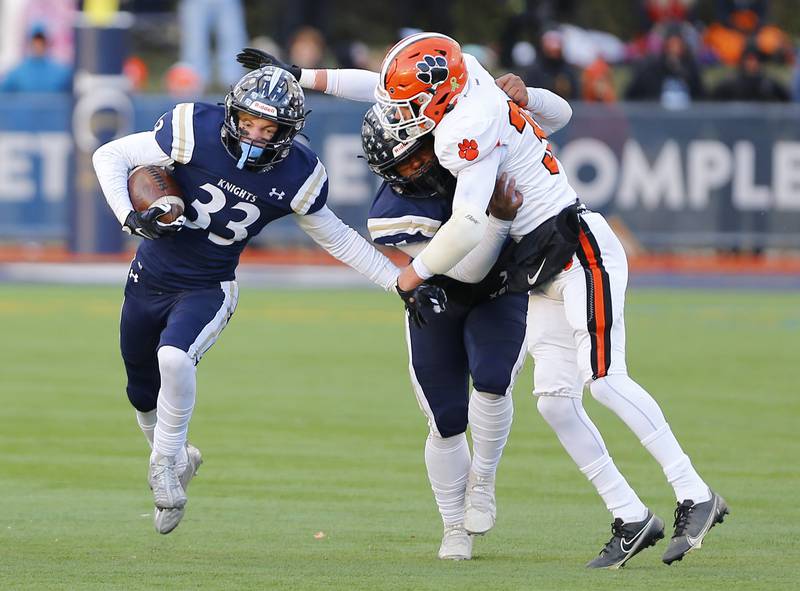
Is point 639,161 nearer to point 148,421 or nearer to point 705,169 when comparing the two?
point 705,169

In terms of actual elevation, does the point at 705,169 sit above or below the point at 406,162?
below

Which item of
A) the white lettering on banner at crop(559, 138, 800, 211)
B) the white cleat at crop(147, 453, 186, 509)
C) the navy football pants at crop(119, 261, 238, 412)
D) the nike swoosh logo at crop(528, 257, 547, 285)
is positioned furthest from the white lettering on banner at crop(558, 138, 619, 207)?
the nike swoosh logo at crop(528, 257, 547, 285)

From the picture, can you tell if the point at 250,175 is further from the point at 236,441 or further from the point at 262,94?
the point at 236,441

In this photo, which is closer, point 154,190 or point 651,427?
point 651,427

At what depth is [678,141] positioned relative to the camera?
57.5 feet

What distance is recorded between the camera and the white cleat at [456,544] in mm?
6555

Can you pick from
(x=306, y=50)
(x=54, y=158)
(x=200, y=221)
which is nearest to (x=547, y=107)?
(x=200, y=221)

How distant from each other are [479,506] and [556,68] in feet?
38.4

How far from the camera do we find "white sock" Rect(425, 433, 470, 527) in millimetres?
6730

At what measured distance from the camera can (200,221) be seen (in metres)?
6.96

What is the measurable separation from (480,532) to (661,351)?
6.30 meters

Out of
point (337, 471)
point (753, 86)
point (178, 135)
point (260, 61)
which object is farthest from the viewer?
point (753, 86)

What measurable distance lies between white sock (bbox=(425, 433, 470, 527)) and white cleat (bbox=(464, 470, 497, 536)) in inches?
1.0

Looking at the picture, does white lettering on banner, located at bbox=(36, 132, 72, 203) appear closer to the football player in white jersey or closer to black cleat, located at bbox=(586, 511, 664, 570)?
the football player in white jersey
